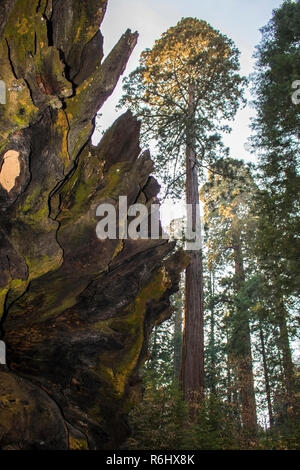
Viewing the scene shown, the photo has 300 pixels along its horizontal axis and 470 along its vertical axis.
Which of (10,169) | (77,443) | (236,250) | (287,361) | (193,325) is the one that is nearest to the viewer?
(10,169)

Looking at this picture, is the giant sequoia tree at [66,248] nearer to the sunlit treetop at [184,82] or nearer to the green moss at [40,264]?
the green moss at [40,264]

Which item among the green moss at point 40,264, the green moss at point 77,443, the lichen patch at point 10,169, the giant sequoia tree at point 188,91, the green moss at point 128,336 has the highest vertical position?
the giant sequoia tree at point 188,91

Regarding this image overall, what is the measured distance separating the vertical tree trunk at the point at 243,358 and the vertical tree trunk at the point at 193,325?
2.08 metres

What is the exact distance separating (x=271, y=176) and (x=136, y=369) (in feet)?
31.7

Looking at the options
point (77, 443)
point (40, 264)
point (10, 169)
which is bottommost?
point (77, 443)

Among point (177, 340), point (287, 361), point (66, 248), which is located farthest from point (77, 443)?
point (177, 340)

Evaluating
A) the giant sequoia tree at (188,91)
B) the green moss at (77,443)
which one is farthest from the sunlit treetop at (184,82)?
the green moss at (77,443)

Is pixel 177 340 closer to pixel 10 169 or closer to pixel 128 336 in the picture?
pixel 128 336

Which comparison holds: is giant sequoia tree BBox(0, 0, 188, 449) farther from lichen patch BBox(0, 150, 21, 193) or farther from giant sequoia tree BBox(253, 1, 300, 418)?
giant sequoia tree BBox(253, 1, 300, 418)

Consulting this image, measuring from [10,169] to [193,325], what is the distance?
850 centimetres

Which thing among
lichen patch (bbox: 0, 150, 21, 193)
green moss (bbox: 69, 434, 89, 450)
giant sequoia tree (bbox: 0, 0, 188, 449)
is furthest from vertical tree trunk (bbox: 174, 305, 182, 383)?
lichen patch (bbox: 0, 150, 21, 193)

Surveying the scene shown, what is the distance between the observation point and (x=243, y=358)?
17.7 m

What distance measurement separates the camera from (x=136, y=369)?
24.5 feet

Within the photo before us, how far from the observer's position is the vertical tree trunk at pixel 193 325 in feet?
33.9
